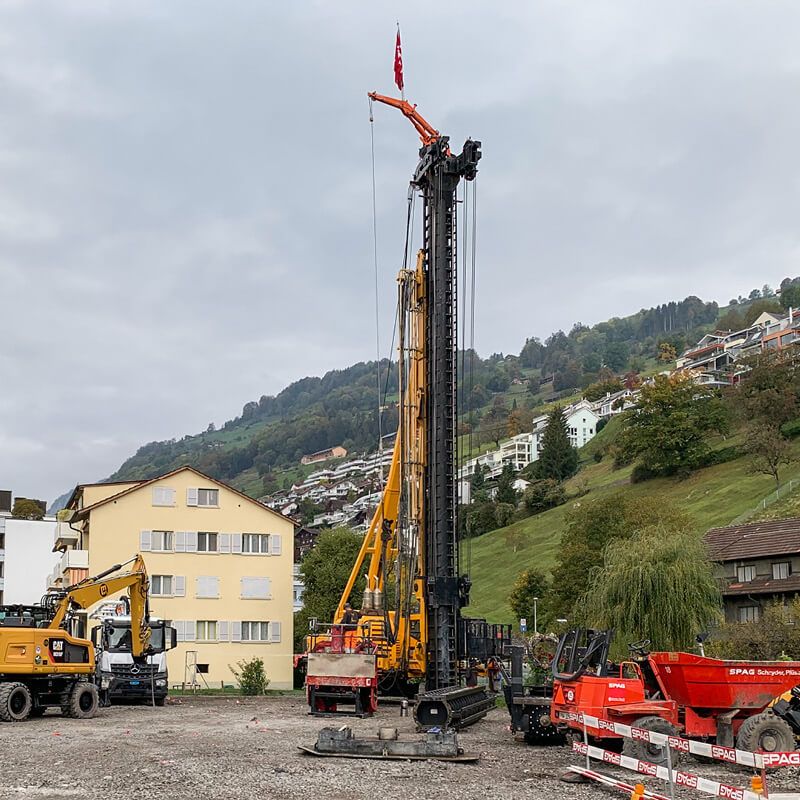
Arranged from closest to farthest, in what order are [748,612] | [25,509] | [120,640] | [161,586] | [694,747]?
[694,747]
[120,640]
[161,586]
[748,612]
[25,509]

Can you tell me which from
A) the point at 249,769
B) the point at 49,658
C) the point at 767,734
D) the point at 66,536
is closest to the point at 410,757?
the point at 249,769

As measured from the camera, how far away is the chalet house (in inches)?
2269

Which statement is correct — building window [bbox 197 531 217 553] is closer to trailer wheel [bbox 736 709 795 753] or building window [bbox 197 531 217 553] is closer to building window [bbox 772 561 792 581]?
building window [bbox 772 561 792 581]

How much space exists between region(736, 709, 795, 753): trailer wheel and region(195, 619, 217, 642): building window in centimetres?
4253

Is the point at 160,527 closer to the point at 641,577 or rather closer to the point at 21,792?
the point at 641,577

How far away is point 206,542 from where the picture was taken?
5844 centimetres

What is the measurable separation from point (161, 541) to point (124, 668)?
2051 cm

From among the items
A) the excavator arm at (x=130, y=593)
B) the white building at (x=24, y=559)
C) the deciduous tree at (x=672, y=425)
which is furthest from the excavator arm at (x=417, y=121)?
the deciduous tree at (x=672, y=425)

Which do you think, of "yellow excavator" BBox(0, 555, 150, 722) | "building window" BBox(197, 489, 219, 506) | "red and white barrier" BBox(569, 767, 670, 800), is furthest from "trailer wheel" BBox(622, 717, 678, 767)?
"building window" BBox(197, 489, 219, 506)

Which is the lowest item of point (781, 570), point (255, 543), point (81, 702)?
point (81, 702)

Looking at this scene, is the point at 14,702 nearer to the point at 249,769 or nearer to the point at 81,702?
the point at 81,702

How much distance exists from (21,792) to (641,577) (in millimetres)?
32619

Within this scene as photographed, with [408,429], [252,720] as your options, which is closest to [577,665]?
[252,720]

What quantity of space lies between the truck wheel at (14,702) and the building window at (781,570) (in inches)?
1684
